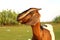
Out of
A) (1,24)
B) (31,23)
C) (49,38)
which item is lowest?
(1,24)

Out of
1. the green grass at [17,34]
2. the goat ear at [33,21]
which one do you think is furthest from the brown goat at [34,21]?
the green grass at [17,34]

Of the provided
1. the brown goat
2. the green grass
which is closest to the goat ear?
the brown goat

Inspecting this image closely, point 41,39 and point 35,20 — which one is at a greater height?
point 35,20

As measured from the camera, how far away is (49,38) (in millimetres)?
1048

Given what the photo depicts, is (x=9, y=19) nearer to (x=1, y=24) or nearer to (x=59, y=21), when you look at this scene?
(x=1, y=24)

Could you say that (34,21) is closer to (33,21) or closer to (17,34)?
(33,21)

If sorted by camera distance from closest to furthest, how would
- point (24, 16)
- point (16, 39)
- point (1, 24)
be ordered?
point (24, 16) < point (16, 39) < point (1, 24)

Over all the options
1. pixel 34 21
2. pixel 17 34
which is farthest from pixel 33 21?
pixel 17 34

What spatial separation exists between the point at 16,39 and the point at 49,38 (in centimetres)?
544

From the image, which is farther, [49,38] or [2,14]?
[2,14]

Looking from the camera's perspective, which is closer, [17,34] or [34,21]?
[34,21]

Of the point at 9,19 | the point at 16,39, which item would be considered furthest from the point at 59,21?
the point at 16,39

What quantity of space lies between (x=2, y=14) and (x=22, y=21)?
35.0 feet

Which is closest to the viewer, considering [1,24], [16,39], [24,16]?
[24,16]
